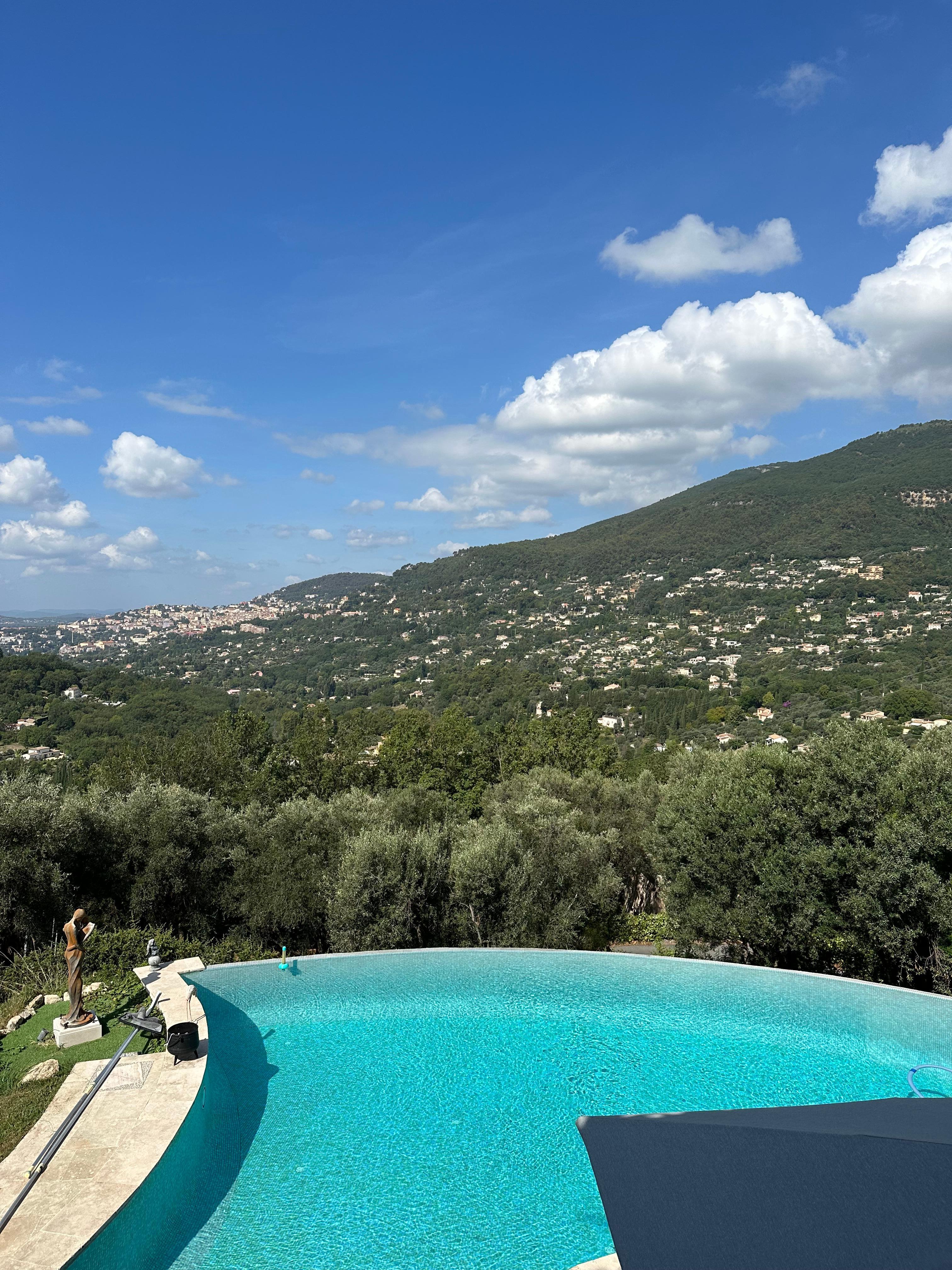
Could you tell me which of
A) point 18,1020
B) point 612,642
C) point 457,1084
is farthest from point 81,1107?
point 612,642

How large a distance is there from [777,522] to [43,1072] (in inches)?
5775

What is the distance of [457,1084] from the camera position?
8.45 meters

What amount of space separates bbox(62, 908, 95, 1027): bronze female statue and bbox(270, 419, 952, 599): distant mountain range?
127 metres

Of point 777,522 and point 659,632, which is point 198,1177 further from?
point 777,522

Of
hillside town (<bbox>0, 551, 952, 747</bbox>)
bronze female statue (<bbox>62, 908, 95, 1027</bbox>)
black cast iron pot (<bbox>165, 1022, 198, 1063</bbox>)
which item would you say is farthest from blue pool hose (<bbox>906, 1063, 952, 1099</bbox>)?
hillside town (<bbox>0, 551, 952, 747</bbox>)

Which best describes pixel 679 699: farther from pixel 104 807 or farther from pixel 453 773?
pixel 104 807

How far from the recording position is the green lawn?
6.61 metres

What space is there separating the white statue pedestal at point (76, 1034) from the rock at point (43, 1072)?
0.42 metres

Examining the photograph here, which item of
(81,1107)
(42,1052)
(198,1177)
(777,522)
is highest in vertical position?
(777,522)

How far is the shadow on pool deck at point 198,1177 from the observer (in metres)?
5.47

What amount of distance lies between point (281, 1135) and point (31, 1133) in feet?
8.09

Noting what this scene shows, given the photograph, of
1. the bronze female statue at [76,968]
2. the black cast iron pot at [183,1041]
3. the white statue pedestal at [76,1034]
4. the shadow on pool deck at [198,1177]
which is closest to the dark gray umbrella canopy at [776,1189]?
the shadow on pool deck at [198,1177]

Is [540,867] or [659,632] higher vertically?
[540,867]

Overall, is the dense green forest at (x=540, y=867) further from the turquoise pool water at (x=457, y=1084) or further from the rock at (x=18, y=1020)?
the rock at (x=18, y=1020)
